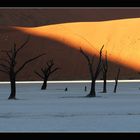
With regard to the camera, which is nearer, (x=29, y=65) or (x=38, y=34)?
(x=29, y=65)

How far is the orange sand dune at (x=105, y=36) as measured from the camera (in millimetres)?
69688

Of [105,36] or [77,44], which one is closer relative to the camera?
[77,44]

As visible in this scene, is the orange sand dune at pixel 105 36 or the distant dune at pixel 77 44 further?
the orange sand dune at pixel 105 36

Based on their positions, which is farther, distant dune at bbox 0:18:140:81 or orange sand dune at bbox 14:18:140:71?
orange sand dune at bbox 14:18:140:71

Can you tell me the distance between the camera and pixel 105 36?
2955 inches

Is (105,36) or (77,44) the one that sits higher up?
(105,36)

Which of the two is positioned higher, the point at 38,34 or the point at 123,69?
the point at 38,34

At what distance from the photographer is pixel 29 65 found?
71.6m

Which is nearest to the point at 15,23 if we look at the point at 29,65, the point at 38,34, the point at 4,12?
the point at 4,12

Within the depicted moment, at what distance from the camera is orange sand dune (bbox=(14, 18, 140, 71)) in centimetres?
6969
